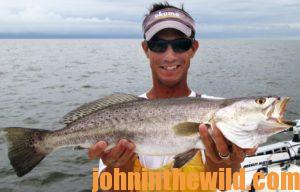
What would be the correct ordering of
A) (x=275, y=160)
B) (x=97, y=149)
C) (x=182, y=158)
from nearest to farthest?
(x=182, y=158), (x=97, y=149), (x=275, y=160)

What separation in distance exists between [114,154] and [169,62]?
1507mm

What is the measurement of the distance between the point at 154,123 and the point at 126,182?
3.34ft

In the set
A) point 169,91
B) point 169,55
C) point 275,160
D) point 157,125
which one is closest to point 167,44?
point 169,55

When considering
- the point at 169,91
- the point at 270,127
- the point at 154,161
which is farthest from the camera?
the point at 169,91

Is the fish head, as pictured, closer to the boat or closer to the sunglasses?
the sunglasses

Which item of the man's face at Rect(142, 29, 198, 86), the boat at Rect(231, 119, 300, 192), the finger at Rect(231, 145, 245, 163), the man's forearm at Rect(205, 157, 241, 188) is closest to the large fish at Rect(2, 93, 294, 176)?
the finger at Rect(231, 145, 245, 163)

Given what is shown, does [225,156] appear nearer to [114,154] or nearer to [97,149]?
[114,154]

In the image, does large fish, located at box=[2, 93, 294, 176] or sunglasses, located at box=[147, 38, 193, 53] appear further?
sunglasses, located at box=[147, 38, 193, 53]

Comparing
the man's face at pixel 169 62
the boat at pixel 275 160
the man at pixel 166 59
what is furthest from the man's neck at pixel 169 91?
the boat at pixel 275 160

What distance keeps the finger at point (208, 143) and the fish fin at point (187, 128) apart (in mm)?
101

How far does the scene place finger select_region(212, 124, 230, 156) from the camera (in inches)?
184

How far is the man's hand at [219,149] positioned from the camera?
4.67 m

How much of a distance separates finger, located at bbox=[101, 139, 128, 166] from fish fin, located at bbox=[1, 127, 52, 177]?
0.80 meters

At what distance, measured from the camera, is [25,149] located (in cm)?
529
